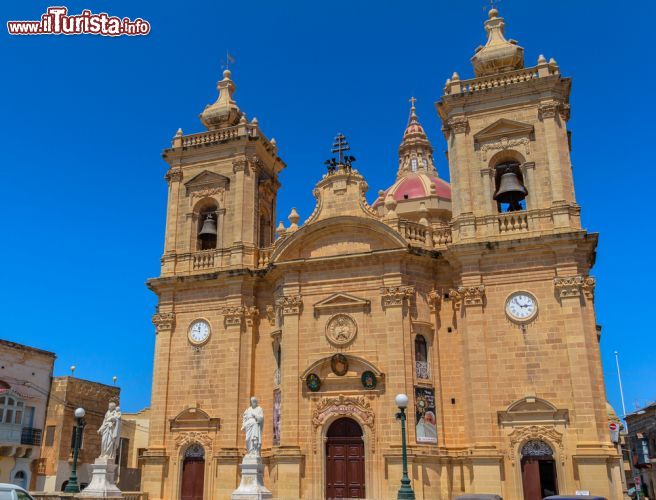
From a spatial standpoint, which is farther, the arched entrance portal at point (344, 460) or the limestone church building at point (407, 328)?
the arched entrance portal at point (344, 460)

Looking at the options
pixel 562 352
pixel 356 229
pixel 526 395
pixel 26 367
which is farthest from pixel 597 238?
pixel 26 367

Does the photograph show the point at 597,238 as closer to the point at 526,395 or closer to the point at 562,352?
the point at 562,352

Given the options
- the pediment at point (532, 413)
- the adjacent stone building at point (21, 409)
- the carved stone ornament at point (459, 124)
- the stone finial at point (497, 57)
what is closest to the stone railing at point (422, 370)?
the pediment at point (532, 413)

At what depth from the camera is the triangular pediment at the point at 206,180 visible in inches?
1117

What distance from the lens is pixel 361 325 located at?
24.3 m

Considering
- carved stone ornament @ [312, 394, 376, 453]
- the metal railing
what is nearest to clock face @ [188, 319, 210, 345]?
carved stone ornament @ [312, 394, 376, 453]

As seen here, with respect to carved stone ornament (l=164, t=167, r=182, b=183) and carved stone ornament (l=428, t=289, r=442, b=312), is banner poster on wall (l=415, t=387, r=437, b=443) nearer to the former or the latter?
carved stone ornament (l=428, t=289, r=442, b=312)

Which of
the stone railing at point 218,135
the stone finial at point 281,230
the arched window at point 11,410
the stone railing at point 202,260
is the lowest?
the arched window at point 11,410

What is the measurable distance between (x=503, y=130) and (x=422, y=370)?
955cm

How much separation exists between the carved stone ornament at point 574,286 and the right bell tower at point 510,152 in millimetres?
1884

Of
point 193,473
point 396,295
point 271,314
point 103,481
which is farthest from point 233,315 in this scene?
point 103,481

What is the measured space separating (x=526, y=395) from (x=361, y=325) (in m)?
6.23
